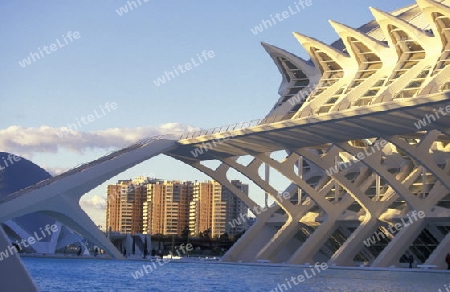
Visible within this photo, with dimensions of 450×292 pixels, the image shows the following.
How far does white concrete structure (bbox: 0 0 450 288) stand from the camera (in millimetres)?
37500

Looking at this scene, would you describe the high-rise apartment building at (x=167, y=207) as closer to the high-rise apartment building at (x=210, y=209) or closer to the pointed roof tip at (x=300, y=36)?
the high-rise apartment building at (x=210, y=209)

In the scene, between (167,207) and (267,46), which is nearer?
(267,46)

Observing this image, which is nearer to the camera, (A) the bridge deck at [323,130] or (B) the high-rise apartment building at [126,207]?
(A) the bridge deck at [323,130]

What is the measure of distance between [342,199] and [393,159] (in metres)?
3.81

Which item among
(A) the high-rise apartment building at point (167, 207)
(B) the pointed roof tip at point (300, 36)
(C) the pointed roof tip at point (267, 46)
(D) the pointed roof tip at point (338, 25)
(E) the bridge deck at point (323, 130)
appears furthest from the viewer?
(A) the high-rise apartment building at point (167, 207)

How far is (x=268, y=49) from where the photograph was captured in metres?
53.7

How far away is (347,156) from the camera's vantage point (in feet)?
163

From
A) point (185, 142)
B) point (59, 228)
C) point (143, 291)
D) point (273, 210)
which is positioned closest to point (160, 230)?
point (59, 228)

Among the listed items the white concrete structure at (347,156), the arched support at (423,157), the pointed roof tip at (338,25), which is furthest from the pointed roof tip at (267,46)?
the arched support at (423,157)

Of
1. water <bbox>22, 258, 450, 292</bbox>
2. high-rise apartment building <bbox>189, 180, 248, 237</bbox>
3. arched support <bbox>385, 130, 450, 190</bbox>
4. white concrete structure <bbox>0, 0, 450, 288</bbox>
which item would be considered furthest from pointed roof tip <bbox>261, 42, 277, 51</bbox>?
high-rise apartment building <bbox>189, 180, 248, 237</bbox>

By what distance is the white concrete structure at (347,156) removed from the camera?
123 feet

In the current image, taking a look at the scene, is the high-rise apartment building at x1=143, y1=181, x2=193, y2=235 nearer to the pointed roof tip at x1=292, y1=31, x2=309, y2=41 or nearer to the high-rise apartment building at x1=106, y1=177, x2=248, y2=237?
the high-rise apartment building at x1=106, y1=177, x2=248, y2=237

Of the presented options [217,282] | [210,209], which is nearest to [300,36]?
[217,282]

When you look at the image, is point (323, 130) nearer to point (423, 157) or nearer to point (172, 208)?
point (423, 157)
